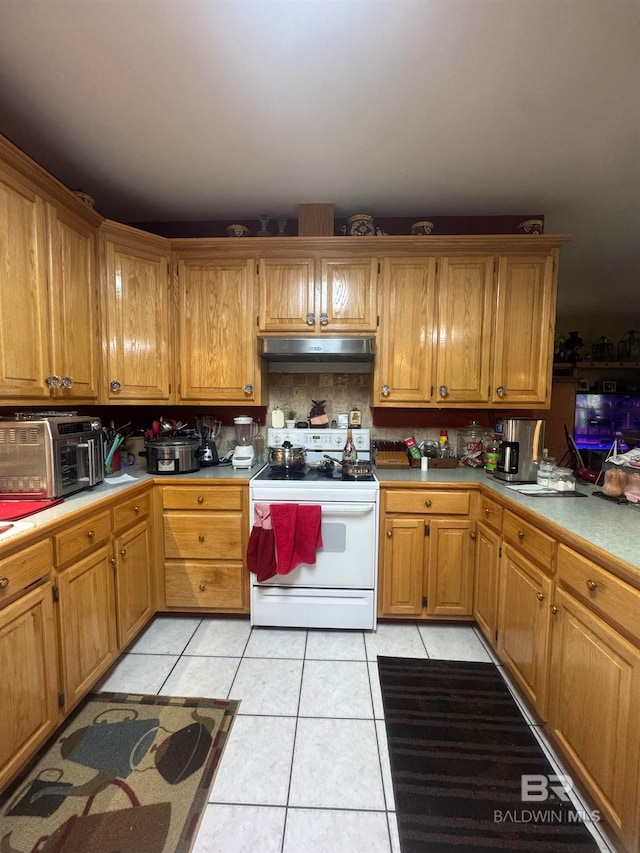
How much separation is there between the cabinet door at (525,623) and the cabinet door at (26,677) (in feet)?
6.25

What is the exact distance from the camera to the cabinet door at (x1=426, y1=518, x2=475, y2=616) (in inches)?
79.4

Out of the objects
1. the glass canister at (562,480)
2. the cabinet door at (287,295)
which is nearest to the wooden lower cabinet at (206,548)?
the cabinet door at (287,295)

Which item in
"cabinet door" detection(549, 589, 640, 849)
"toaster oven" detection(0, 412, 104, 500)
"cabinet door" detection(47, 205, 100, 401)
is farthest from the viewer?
"cabinet door" detection(47, 205, 100, 401)

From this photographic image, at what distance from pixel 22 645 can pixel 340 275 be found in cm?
236

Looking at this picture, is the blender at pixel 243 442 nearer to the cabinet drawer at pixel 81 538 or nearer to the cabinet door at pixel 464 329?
the cabinet drawer at pixel 81 538

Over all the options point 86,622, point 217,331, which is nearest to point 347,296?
point 217,331

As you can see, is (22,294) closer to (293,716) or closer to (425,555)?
(293,716)

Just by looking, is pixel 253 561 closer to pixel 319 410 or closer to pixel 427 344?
pixel 319 410

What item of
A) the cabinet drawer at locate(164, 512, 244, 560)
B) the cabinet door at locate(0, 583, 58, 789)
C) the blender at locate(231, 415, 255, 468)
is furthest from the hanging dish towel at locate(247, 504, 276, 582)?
the cabinet door at locate(0, 583, 58, 789)

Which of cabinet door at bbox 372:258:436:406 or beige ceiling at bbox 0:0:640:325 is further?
cabinet door at bbox 372:258:436:406

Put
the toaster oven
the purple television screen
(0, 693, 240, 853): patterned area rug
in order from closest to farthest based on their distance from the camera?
(0, 693, 240, 853): patterned area rug
the toaster oven
the purple television screen

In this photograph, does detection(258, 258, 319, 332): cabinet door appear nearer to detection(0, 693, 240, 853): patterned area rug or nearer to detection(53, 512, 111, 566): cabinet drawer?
detection(53, 512, 111, 566): cabinet drawer

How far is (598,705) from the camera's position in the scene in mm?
1048

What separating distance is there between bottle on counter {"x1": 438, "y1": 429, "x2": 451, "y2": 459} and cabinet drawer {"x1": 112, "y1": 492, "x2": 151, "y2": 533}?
200 centimetres
